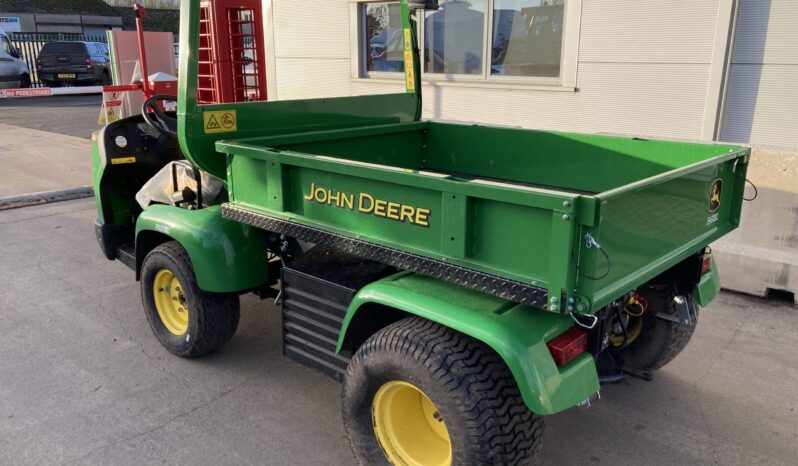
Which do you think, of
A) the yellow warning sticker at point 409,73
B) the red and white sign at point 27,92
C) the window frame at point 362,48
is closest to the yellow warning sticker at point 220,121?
the yellow warning sticker at point 409,73

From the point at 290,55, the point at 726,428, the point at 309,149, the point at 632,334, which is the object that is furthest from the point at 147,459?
the point at 290,55

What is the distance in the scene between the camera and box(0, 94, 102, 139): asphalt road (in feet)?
47.1

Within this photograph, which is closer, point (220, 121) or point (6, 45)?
point (220, 121)

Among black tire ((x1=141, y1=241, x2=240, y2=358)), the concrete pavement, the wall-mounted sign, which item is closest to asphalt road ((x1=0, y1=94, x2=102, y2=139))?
the concrete pavement

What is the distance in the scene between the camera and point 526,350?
2.42 metres

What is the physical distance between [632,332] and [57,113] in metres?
16.8

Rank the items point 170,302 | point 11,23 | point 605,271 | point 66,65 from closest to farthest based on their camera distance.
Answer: point 605,271
point 170,302
point 66,65
point 11,23

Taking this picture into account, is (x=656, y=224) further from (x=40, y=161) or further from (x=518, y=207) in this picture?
(x=40, y=161)

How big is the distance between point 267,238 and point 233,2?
3.85 metres

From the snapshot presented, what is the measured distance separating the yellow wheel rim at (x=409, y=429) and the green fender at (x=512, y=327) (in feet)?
1.44

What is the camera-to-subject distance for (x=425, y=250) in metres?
2.76

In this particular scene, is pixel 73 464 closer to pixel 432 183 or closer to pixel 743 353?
pixel 432 183

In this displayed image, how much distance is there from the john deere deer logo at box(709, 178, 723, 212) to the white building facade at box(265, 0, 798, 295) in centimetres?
196

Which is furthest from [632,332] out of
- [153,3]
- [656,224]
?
[153,3]
